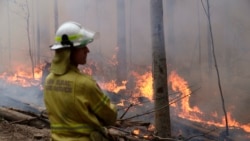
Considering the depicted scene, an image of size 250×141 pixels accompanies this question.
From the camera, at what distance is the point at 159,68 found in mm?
6555

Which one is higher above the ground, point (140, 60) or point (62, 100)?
point (62, 100)

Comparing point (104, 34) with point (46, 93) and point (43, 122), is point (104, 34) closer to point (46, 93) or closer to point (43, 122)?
point (43, 122)

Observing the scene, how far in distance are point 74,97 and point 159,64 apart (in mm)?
4136

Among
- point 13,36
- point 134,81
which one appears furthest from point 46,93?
point 13,36

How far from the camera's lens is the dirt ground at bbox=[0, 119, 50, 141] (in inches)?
240

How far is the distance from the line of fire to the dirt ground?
0.20m

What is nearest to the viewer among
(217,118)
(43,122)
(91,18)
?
(43,122)

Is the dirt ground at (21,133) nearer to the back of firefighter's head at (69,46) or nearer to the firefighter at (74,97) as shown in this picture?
the firefighter at (74,97)

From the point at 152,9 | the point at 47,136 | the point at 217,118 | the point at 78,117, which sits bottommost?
the point at 217,118

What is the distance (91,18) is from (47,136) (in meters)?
18.1

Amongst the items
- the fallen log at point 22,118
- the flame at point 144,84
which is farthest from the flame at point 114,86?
the fallen log at point 22,118

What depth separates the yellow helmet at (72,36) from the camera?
2.64 m

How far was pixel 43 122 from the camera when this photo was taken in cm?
654

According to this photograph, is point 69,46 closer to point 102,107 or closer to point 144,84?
point 102,107
